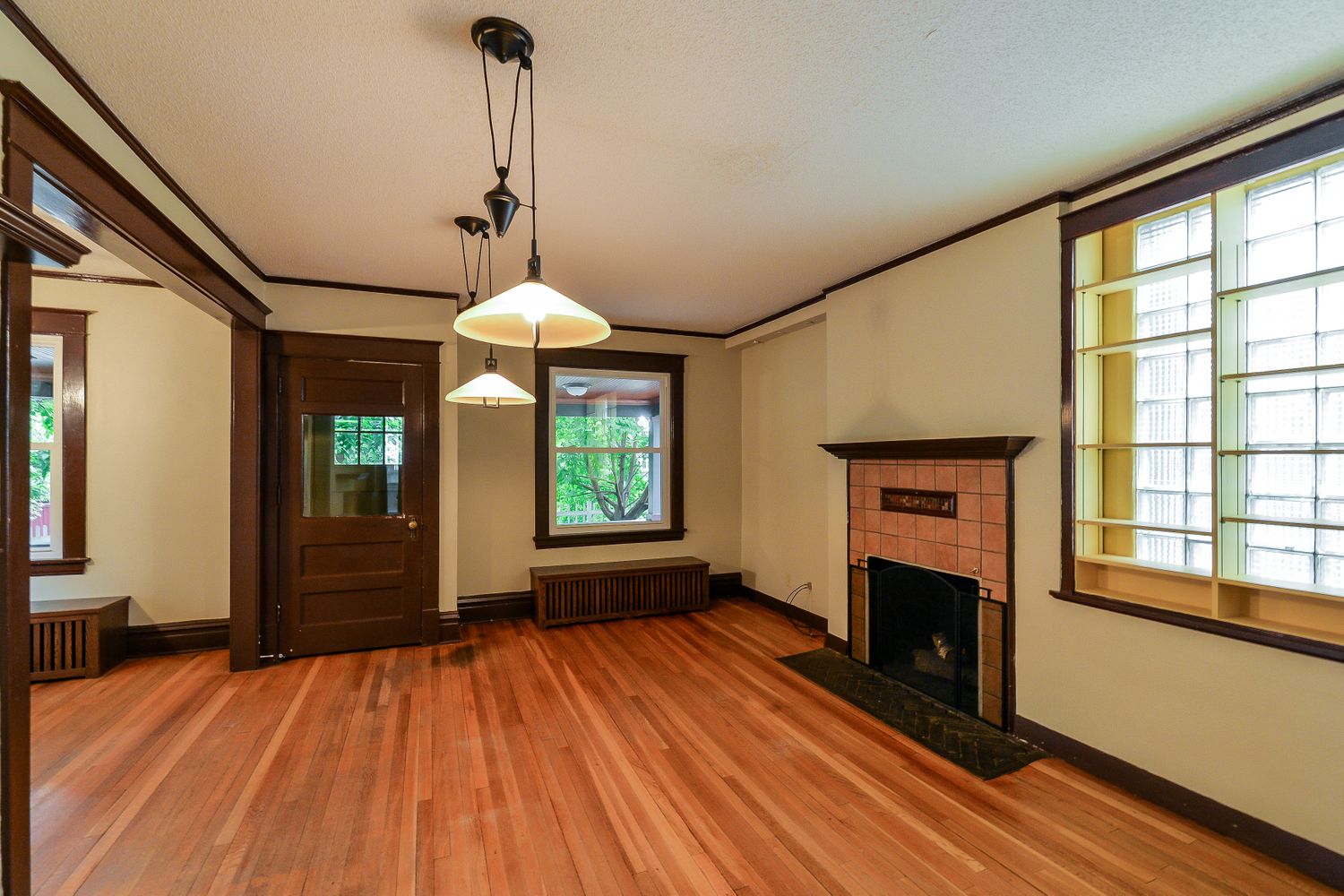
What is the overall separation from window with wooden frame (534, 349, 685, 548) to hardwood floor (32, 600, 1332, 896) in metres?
1.93

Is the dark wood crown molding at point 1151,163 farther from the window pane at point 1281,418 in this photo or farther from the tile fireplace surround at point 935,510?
the tile fireplace surround at point 935,510

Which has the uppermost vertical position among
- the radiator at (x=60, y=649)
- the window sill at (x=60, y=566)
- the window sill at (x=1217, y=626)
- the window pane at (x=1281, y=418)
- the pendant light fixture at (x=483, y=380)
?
the pendant light fixture at (x=483, y=380)

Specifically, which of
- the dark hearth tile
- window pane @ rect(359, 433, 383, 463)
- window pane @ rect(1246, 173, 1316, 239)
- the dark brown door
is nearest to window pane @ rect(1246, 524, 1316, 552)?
window pane @ rect(1246, 173, 1316, 239)

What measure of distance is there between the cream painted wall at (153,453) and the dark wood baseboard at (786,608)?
14.0 feet

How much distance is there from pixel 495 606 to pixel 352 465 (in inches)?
66.2

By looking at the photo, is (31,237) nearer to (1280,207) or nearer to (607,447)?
(1280,207)

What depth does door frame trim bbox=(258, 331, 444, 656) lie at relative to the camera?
384 cm

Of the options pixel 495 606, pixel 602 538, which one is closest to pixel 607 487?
pixel 602 538

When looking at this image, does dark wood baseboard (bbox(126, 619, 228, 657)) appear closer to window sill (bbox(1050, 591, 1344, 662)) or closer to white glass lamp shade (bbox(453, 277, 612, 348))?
white glass lamp shade (bbox(453, 277, 612, 348))

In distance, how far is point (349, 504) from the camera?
404cm

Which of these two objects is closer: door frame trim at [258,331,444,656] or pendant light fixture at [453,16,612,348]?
pendant light fixture at [453,16,612,348]

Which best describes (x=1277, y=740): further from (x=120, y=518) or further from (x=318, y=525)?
(x=120, y=518)

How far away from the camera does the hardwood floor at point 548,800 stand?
1911 millimetres

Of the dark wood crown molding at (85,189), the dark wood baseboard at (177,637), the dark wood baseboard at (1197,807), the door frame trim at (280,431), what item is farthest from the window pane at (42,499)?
the dark wood baseboard at (1197,807)
